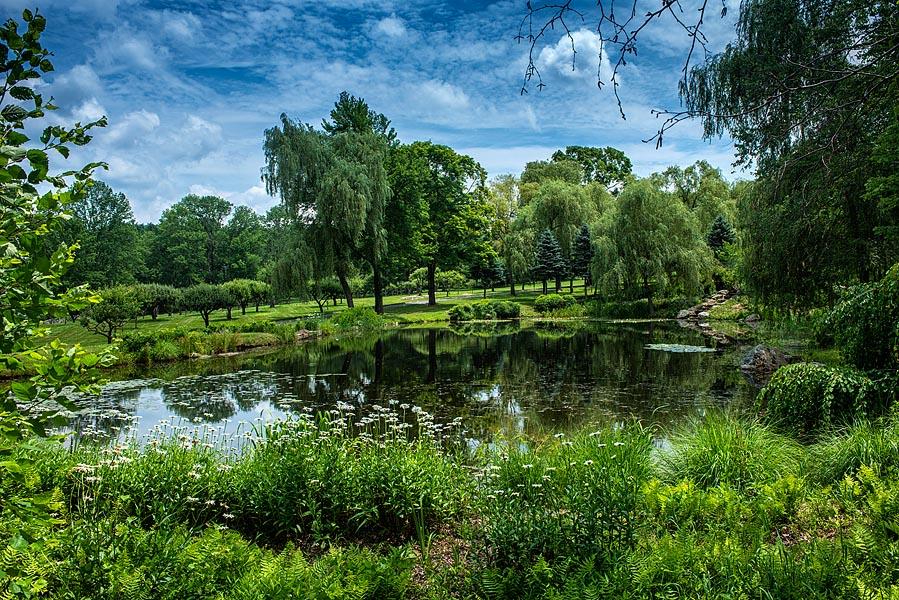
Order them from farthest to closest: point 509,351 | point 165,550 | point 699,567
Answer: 1. point 509,351
2. point 165,550
3. point 699,567

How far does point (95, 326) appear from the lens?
22.2m

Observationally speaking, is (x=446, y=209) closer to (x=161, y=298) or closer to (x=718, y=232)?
(x=718, y=232)

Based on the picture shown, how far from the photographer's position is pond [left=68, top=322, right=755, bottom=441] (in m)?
9.89

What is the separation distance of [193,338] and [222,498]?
17511 mm

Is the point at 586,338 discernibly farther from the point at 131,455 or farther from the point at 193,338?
the point at 131,455

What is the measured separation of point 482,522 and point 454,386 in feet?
29.1

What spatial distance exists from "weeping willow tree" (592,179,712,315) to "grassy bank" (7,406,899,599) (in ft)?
84.9

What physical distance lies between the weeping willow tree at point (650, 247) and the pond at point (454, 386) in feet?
28.2

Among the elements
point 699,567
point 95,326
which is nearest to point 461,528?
point 699,567

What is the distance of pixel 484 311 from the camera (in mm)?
36156

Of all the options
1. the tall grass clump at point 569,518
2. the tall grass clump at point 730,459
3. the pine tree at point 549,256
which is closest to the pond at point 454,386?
the tall grass clump at point 569,518

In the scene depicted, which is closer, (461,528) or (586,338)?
(461,528)

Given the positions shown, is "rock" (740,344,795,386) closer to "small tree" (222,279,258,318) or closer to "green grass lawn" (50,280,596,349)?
"green grass lawn" (50,280,596,349)

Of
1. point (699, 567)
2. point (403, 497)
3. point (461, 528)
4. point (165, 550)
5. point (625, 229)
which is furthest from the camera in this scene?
point (625, 229)
